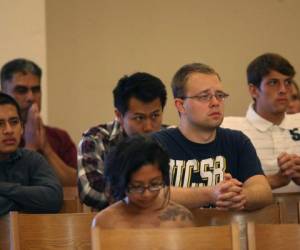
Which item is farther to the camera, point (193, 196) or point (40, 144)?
point (40, 144)

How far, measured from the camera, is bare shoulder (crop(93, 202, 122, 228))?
2.87 m

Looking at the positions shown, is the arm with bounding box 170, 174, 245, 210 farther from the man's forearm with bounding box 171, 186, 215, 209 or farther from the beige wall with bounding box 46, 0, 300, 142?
the beige wall with bounding box 46, 0, 300, 142

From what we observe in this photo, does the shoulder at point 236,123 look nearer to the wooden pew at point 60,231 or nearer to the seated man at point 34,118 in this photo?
the seated man at point 34,118

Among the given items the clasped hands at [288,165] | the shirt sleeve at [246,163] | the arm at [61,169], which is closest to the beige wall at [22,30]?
the arm at [61,169]

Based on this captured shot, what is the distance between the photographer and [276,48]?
5.58 metres

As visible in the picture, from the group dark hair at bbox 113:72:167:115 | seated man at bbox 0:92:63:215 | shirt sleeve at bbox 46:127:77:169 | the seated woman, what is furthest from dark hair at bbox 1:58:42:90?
the seated woman

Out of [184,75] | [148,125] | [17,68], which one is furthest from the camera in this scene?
[17,68]

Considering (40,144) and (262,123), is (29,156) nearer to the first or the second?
(40,144)

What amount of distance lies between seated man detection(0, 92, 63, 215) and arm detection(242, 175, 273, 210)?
84 centimetres

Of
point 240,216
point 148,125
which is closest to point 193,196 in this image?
point 240,216

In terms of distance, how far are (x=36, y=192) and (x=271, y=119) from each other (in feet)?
4.54

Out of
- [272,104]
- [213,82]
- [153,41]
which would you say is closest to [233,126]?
[272,104]

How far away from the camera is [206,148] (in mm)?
3324

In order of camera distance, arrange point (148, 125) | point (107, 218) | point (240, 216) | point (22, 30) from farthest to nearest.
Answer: point (22, 30), point (148, 125), point (240, 216), point (107, 218)
